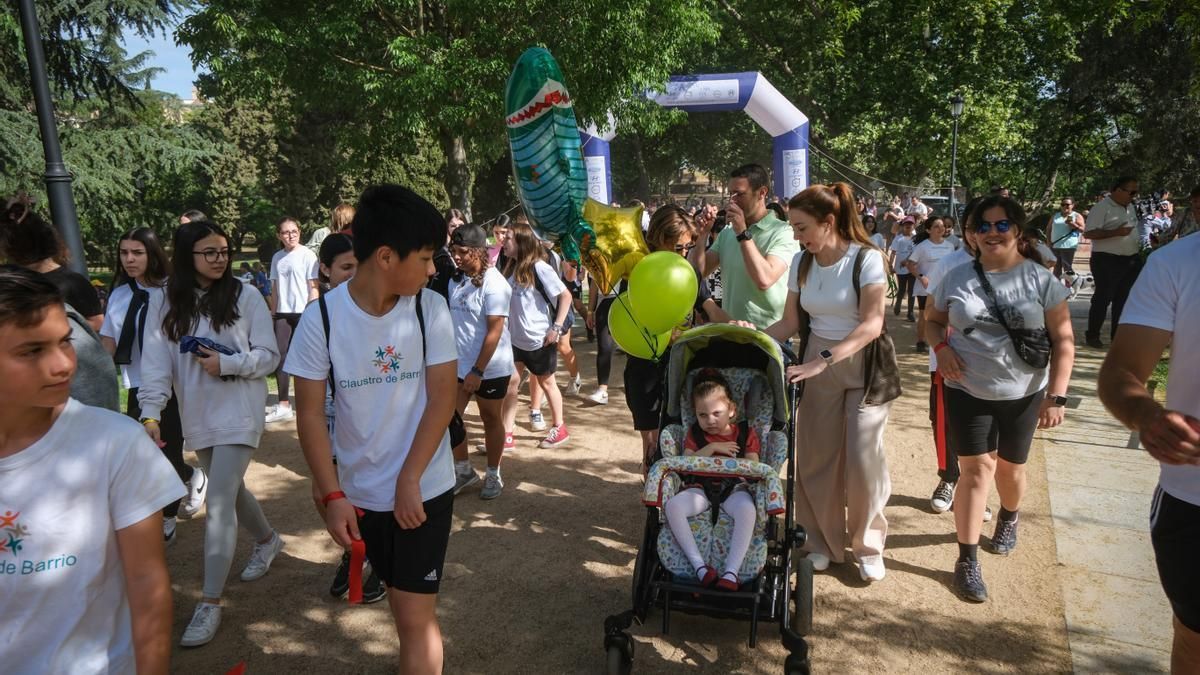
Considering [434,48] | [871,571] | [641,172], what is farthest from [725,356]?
[641,172]

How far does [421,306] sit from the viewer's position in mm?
2322

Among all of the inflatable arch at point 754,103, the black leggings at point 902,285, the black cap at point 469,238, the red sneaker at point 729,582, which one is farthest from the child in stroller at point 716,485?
the inflatable arch at point 754,103

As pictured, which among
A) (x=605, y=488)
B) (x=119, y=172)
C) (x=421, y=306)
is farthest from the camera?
(x=119, y=172)

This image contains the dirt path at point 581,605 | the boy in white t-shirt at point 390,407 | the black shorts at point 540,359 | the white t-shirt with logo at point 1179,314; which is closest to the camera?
the white t-shirt with logo at point 1179,314

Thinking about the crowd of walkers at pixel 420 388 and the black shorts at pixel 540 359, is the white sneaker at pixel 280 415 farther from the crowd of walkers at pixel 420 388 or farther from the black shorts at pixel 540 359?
the black shorts at pixel 540 359

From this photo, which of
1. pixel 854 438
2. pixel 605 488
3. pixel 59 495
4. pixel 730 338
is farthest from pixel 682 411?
pixel 59 495

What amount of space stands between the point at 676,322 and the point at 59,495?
→ 9.39 feet

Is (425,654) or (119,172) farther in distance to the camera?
(119,172)

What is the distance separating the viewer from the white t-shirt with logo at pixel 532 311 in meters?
5.91

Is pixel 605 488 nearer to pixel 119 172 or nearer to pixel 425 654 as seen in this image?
pixel 425 654

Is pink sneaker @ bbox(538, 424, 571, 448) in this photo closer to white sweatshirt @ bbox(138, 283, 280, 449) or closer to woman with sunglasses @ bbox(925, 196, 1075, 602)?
white sweatshirt @ bbox(138, 283, 280, 449)

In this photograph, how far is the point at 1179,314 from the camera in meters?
1.92

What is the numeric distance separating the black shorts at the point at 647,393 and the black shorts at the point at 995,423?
165 centimetres

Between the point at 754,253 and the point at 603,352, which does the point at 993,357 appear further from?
the point at 603,352
